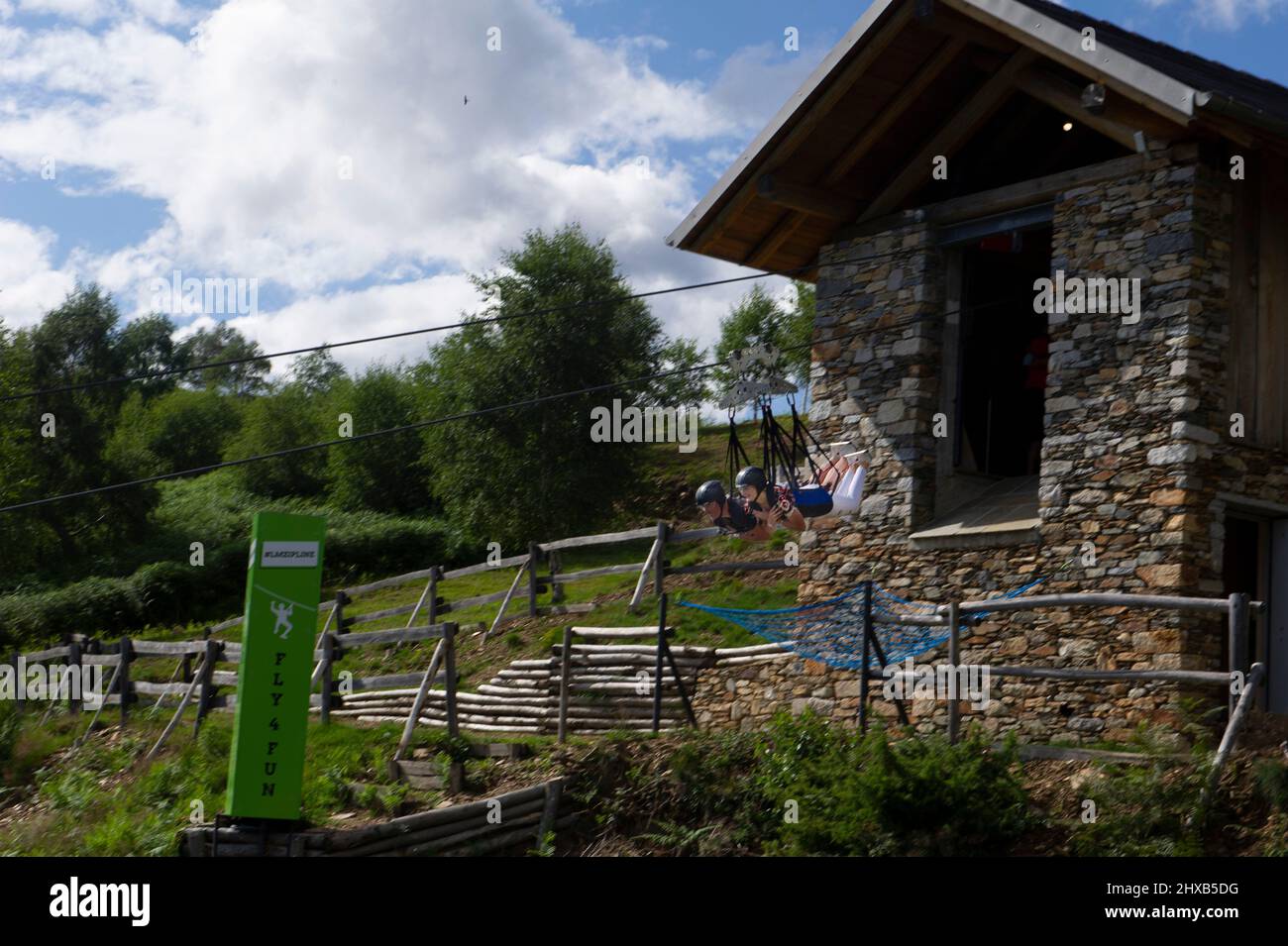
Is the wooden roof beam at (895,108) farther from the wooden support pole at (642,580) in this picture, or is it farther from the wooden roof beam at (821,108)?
the wooden support pole at (642,580)

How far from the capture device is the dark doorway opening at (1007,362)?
49.1 feet

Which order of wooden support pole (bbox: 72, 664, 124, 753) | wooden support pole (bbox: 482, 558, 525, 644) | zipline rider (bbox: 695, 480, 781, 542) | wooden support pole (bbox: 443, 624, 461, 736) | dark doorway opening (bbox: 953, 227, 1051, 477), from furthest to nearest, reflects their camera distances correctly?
wooden support pole (bbox: 482, 558, 525, 644) < wooden support pole (bbox: 72, 664, 124, 753) < dark doorway opening (bbox: 953, 227, 1051, 477) < zipline rider (bbox: 695, 480, 781, 542) < wooden support pole (bbox: 443, 624, 461, 736)

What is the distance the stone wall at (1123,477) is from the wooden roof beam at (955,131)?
1376 mm

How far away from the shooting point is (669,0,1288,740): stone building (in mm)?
11594

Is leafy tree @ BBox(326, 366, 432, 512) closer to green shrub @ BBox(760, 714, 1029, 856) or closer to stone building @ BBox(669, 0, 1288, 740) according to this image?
stone building @ BBox(669, 0, 1288, 740)

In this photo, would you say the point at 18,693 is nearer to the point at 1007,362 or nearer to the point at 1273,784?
the point at 1007,362

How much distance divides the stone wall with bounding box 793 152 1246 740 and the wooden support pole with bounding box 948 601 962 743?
1.34m

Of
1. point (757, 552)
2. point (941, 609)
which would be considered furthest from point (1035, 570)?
point (757, 552)

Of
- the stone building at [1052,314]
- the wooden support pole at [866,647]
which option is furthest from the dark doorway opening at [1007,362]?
the wooden support pole at [866,647]

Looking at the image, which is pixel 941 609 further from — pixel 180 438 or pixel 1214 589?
pixel 180 438

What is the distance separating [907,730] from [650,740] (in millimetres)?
2449

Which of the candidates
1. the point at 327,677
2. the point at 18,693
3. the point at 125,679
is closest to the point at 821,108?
the point at 327,677

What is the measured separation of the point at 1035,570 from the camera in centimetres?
1232

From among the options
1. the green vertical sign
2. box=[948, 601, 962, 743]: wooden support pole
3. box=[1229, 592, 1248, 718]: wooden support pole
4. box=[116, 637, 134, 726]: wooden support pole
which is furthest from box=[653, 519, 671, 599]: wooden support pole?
box=[1229, 592, 1248, 718]: wooden support pole
